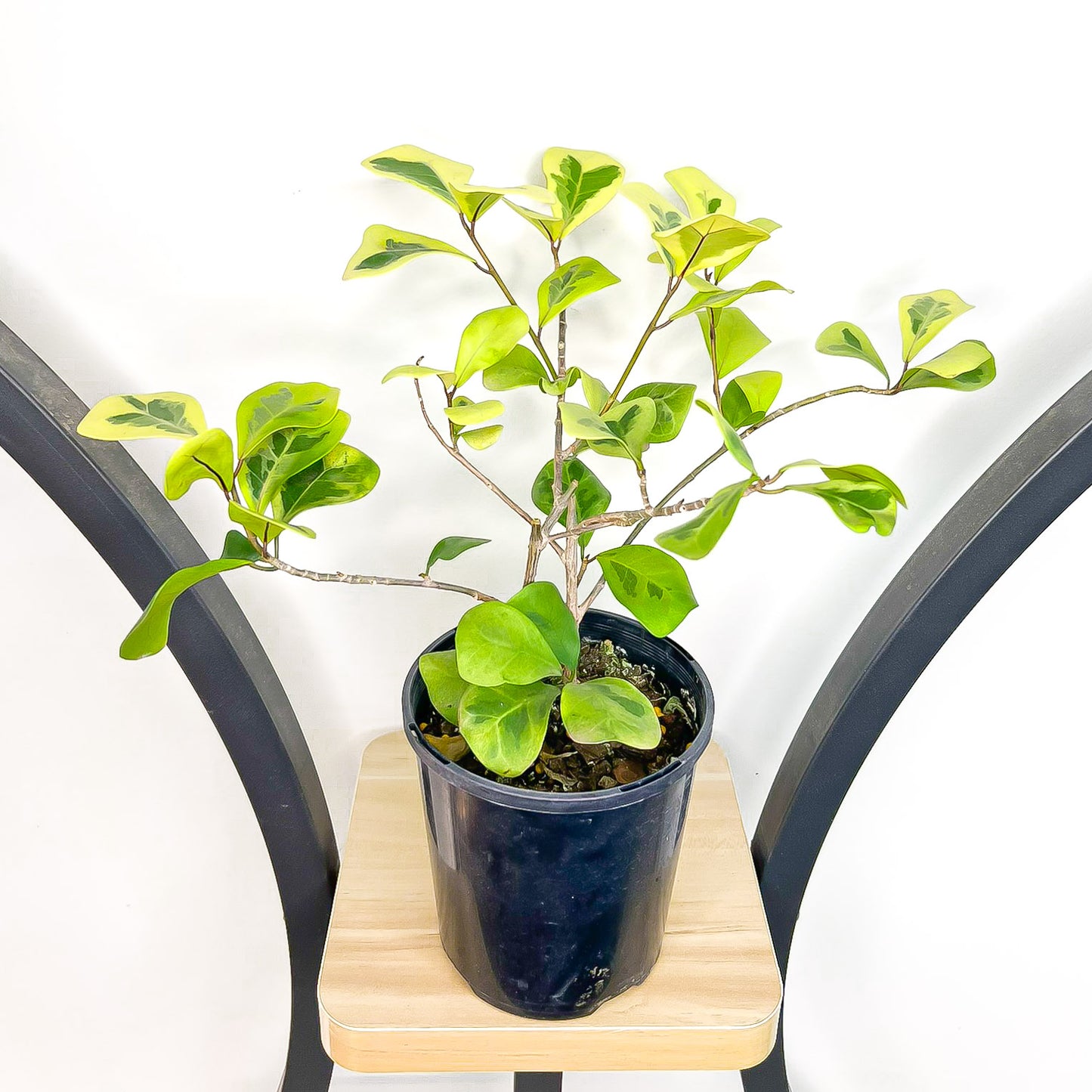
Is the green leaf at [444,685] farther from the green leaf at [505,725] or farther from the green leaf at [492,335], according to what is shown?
the green leaf at [492,335]

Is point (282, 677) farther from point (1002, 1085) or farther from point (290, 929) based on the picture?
point (1002, 1085)

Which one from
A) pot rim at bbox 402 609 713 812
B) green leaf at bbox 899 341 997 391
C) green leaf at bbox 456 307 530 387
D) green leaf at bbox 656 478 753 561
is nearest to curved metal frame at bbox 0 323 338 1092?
pot rim at bbox 402 609 713 812

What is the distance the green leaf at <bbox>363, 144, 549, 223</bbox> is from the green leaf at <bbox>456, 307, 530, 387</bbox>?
2.6 inches

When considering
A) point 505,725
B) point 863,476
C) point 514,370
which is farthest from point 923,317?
point 505,725

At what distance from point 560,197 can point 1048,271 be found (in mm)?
390

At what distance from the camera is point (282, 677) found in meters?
0.83

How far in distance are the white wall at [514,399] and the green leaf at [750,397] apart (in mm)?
96

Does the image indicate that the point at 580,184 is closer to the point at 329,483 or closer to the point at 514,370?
the point at 514,370

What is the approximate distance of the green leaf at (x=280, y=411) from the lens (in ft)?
1.59

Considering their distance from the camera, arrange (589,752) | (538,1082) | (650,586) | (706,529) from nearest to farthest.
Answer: (706,529)
(650,586)
(589,752)
(538,1082)

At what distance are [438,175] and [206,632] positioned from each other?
14.3 inches

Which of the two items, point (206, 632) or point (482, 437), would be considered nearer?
point (482, 437)

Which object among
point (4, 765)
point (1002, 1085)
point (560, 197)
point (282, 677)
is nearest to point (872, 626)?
point (560, 197)

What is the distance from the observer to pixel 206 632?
664 mm
